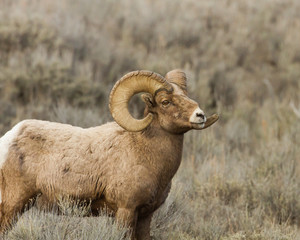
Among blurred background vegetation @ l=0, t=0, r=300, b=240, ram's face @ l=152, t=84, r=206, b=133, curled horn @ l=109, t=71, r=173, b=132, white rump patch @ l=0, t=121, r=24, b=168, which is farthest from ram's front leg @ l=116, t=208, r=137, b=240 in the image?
white rump patch @ l=0, t=121, r=24, b=168

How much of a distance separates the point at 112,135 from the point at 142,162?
1.41ft

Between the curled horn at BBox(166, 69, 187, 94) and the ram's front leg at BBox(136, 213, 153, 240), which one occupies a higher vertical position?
the curled horn at BBox(166, 69, 187, 94)

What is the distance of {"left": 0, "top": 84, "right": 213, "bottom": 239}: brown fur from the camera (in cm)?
478

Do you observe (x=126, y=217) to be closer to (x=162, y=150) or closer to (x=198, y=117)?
(x=162, y=150)

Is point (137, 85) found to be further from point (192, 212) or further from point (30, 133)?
point (192, 212)

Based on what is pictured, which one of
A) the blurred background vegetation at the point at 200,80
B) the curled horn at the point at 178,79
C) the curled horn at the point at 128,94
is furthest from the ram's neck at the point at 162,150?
the blurred background vegetation at the point at 200,80

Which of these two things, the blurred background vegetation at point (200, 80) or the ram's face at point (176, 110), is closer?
the ram's face at point (176, 110)

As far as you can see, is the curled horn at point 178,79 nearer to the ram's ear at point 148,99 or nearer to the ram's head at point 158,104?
the ram's head at point 158,104

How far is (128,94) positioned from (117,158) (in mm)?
609

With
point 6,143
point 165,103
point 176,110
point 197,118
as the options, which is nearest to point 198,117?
point 197,118

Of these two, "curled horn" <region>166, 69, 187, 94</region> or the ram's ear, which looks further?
"curled horn" <region>166, 69, 187, 94</region>

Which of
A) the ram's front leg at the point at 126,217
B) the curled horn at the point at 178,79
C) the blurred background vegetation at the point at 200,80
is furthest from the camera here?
the blurred background vegetation at the point at 200,80

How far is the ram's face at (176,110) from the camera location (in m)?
4.75

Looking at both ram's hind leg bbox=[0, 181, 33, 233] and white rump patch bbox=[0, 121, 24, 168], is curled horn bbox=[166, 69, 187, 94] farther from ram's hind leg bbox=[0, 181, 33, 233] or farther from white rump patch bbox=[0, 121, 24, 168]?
ram's hind leg bbox=[0, 181, 33, 233]
